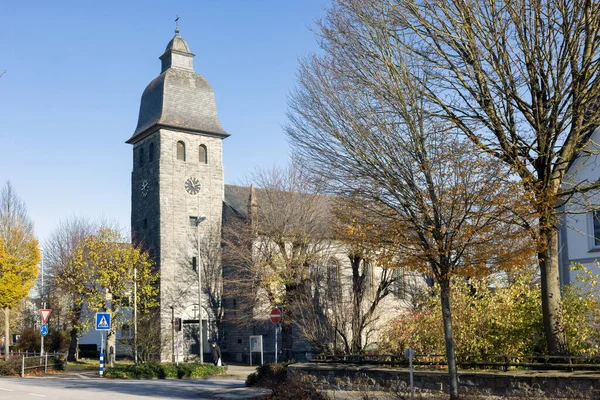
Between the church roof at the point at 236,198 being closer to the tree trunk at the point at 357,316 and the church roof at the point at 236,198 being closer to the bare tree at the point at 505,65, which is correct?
the tree trunk at the point at 357,316

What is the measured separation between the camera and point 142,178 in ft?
157

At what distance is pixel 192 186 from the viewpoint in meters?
46.7

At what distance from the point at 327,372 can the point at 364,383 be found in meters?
1.43

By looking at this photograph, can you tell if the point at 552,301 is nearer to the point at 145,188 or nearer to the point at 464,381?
the point at 464,381

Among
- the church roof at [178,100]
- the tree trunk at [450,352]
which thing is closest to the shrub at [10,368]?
the church roof at [178,100]

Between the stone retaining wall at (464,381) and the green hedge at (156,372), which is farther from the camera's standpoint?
the green hedge at (156,372)

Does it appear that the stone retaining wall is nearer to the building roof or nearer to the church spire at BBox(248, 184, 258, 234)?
the church spire at BBox(248, 184, 258, 234)

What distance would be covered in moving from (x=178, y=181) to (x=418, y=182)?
116 feet

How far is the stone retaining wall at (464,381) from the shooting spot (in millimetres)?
12672

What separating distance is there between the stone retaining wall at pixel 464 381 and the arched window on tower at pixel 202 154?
101 ft

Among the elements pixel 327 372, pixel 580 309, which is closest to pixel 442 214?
pixel 580 309

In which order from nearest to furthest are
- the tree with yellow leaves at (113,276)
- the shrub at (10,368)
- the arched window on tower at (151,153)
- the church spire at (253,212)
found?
the shrub at (10,368), the church spire at (253,212), the tree with yellow leaves at (113,276), the arched window on tower at (151,153)

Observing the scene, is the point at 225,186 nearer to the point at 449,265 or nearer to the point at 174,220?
the point at 174,220

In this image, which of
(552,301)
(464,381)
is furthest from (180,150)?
(552,301)
